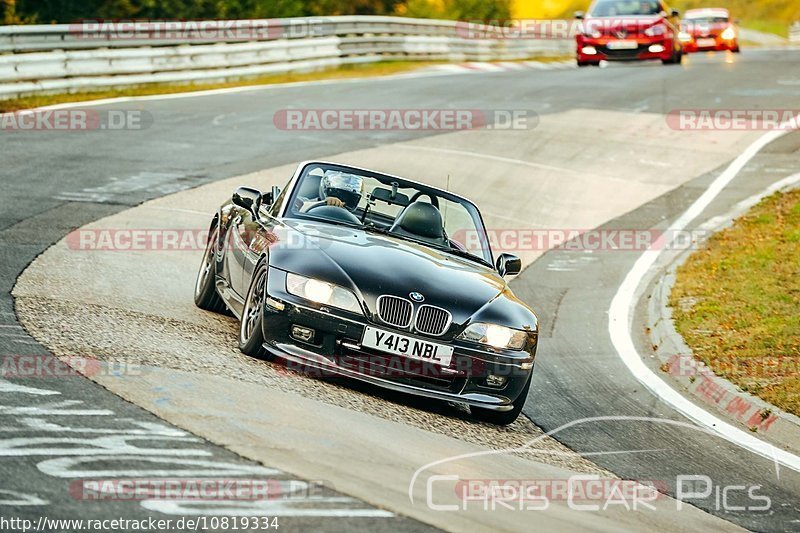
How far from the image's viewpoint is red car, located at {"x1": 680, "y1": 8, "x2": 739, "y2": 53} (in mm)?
42562

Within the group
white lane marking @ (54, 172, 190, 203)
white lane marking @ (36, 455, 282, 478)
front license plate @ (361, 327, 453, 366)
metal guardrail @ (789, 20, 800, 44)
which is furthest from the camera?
metal guardrail @ (789, 20, 800, 44)

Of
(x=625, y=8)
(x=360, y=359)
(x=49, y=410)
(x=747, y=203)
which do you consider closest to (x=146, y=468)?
(x=49, y=410)

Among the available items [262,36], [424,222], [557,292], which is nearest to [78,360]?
[424,222]

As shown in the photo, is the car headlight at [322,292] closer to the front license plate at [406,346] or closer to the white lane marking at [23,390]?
the front license plate at [406,346]

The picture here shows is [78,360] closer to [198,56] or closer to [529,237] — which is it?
[529,237]

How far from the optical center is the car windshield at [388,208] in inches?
355

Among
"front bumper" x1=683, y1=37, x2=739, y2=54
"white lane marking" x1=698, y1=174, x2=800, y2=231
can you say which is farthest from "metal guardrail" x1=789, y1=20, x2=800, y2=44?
"white lane marking" x1=698, y1=174, x2=800, y2=231

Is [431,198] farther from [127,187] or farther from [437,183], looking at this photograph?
[437,183]

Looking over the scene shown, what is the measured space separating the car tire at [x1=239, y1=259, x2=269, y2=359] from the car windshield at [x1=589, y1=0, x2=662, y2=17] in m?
25.5

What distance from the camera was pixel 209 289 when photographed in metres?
9.86

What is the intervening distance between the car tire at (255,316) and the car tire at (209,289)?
1519 mm

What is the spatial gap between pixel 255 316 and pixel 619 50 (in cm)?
2573

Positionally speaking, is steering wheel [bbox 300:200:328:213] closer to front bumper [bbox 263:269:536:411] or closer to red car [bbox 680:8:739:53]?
front bumper [bbox 263:269:536:411]

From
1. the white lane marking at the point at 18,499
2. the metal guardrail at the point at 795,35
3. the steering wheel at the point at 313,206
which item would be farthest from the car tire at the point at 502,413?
the metal guardrail at the point at 795,35
